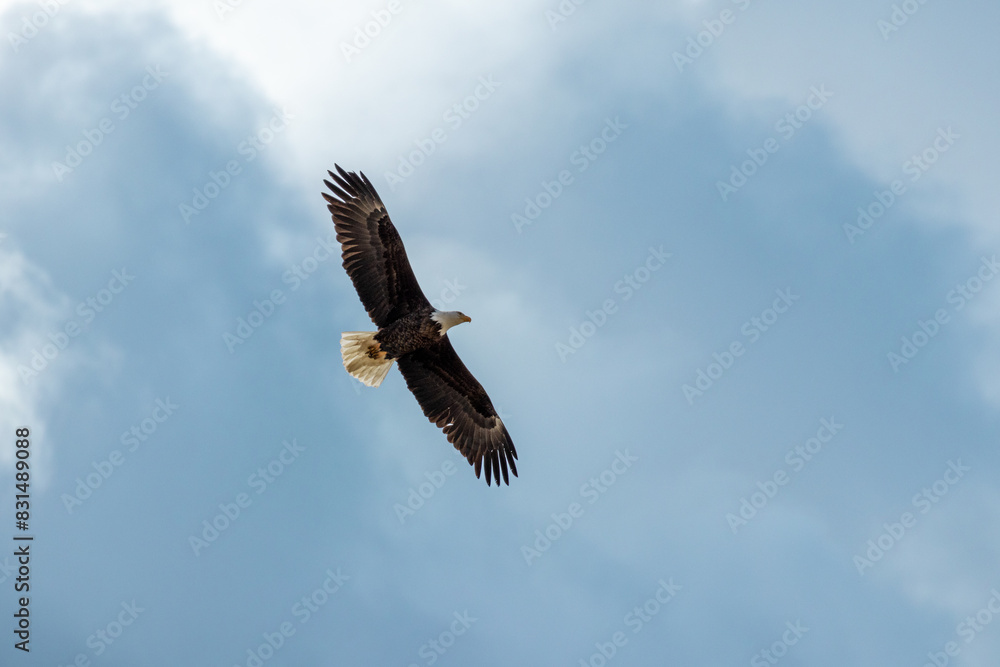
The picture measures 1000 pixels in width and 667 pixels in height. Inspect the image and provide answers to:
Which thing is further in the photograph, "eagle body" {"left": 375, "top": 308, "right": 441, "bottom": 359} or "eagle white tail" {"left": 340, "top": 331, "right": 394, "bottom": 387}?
"eagle white tail" {"left": 340, "top": 331, "right": 394, "bottom": 387}

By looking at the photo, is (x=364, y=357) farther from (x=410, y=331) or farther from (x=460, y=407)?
(x=460, y=407)

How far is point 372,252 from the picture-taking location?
23750 mm

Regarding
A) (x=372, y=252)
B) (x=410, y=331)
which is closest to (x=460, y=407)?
(x=410, y=331)

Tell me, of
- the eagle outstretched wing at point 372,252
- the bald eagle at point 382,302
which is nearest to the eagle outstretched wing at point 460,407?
the bald eagle at point 382,302

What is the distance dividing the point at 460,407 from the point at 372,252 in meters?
3.37

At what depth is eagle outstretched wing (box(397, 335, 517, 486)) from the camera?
2491cm

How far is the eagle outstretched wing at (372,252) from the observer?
23719mm

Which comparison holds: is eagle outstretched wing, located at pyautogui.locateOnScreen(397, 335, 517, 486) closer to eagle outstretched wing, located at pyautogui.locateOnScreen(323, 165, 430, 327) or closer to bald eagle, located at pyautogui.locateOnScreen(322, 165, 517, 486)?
bald eagle, located at pyautogui.locateOnScreen(322, 165, 517, 486)

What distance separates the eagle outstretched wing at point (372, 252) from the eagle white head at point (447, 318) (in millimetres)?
280

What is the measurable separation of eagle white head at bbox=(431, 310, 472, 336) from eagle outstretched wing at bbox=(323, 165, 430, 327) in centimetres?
28

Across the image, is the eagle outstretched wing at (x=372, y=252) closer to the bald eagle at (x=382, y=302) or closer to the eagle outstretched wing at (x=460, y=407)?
the bald eagle at (x=382, y=302)

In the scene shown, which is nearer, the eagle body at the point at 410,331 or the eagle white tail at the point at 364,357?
the eagle body at the point at 410,331

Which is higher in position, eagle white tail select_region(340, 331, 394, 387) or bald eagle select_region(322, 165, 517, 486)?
bald eagle select_region(322, 165, 517, 486)

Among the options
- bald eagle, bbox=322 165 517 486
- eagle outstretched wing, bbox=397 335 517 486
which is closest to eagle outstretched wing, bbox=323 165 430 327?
bald eagle, bbox=322 165 517 486
